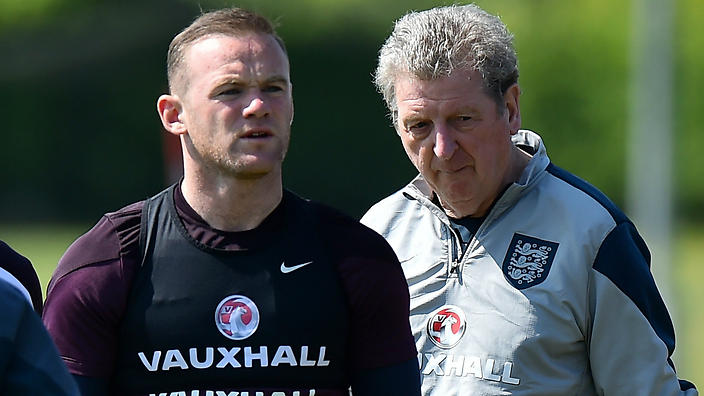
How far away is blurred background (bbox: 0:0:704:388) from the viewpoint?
2791 centimetres

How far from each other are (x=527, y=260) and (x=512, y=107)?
0.48 m

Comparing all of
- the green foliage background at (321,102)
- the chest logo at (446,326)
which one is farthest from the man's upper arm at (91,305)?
the green foliage background at (321,102)

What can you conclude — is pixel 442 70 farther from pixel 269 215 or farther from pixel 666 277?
pixel 666 277

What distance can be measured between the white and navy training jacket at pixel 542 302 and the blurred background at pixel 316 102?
76.4 ft

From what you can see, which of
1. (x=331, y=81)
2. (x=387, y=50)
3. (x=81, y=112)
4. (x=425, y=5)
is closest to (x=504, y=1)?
(x=425, y=5)

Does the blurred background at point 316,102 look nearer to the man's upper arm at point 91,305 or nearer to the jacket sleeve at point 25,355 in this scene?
the man's upper arm at point 91,305

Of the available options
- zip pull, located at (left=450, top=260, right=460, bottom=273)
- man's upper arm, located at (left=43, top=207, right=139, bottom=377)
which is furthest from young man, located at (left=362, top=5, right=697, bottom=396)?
man's upper arm, located at (left=43, top=207, right=139, bottom=377)

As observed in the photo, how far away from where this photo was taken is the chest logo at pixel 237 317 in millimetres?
3283

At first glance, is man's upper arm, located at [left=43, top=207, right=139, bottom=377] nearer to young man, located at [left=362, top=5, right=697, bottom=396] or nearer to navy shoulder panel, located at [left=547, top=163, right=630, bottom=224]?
young man, located at [left=362, top=5, right=697, bottom=396]

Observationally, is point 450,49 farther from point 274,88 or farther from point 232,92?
point 232,92

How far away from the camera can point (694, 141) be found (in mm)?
27953

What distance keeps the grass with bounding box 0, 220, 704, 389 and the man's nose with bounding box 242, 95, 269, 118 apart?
8.13 m

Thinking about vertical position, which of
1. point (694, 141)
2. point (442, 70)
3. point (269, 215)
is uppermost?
point (694, 141)

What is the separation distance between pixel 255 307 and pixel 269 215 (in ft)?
0.86
